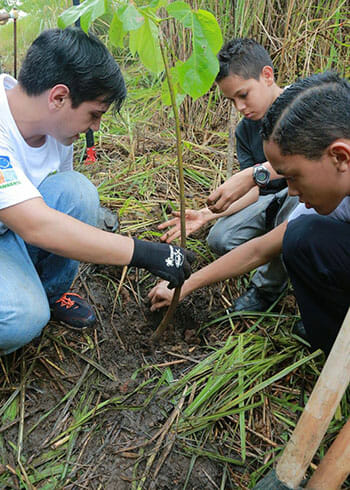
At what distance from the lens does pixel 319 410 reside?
36.7 inches

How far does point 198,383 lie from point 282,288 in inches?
24.9

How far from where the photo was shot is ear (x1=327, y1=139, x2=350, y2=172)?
3.84ft

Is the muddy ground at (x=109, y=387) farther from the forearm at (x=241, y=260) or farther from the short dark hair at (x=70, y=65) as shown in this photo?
the short dark hair at (x=70, y=65)

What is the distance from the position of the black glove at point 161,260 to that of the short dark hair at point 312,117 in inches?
18.4

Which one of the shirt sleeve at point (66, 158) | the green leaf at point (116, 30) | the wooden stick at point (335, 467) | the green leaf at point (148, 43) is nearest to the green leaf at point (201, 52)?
the green leaf at point (148, 43)

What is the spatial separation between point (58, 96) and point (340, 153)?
0.88m

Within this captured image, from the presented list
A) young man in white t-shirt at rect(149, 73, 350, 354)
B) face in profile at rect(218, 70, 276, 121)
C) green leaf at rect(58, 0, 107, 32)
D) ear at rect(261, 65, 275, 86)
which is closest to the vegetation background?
young man in white t-shirt at rect(149, 73, 350, 354)

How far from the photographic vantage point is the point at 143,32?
117 cm

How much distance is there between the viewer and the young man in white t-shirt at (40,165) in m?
1.25

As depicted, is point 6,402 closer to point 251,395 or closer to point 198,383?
point 198,383

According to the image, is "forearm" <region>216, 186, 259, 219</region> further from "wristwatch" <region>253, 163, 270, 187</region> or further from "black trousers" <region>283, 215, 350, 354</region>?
"black trousers" <region>283, 215, 350, 354</region>

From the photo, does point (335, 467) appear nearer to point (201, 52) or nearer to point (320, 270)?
point (320, 270)

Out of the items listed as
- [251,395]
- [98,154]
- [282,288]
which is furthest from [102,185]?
[251,395]

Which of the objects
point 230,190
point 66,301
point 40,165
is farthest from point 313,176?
point 66,301
